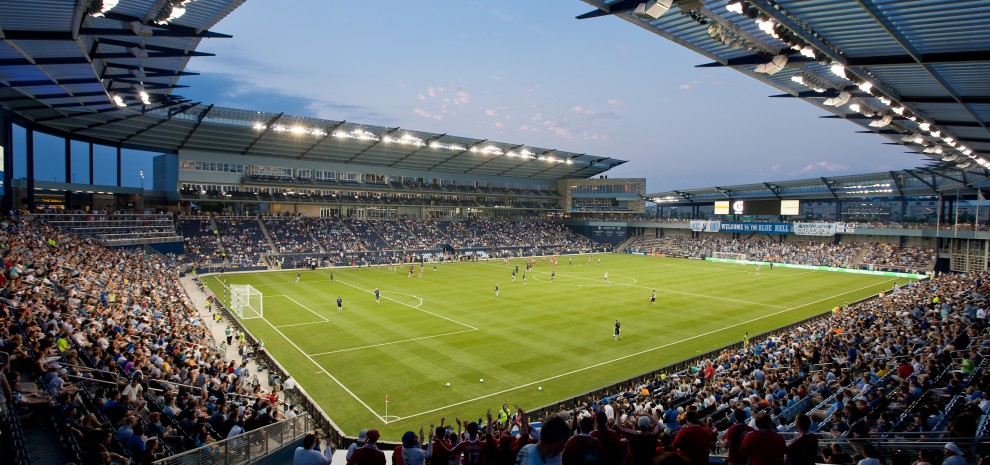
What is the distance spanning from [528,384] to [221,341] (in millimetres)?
15400

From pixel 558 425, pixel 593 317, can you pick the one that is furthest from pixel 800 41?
pixel 593 317

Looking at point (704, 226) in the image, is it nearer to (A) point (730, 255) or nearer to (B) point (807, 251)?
(A) point (730, 255)

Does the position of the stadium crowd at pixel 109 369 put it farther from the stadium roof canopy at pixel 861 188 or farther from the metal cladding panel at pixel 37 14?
the stadium roof canopy at pixel 861 188

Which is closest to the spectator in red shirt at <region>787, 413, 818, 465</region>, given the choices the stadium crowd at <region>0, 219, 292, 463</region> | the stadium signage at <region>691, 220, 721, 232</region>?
the stadium crowd at <region>0, 219, 292, 463</region>

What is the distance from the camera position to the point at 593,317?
3219 centimetres

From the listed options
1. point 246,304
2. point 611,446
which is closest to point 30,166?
point 246,304

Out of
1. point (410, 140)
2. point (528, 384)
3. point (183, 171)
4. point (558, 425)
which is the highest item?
point (410, 140)

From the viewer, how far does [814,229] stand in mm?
69688

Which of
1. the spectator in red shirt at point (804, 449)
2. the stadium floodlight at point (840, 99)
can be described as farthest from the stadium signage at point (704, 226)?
the spectator in red shirt at point (804, 449)

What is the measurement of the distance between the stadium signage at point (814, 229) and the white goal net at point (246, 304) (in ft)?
227

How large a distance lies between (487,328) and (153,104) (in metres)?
29.5

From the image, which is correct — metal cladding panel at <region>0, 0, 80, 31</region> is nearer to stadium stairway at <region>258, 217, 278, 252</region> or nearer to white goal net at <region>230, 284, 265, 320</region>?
white goal net at <region>230, 284, 265, 320</region>

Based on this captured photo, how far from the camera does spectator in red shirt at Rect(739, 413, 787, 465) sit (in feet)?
15.9

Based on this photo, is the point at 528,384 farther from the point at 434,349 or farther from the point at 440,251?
the point at 440,251
